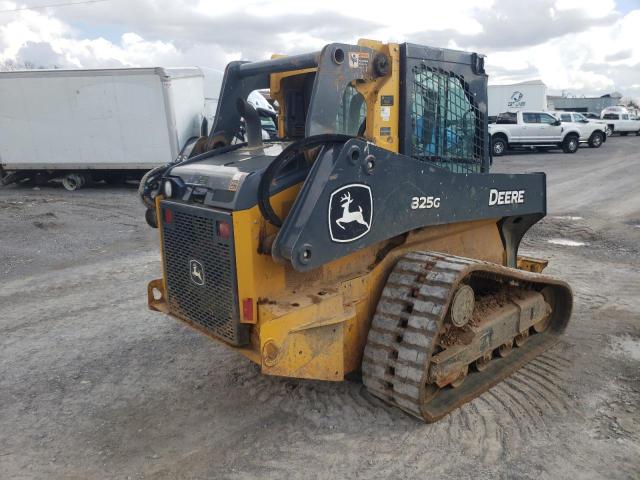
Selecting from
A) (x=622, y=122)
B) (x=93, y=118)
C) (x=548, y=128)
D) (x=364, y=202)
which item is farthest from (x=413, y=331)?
(x=622, y=122)

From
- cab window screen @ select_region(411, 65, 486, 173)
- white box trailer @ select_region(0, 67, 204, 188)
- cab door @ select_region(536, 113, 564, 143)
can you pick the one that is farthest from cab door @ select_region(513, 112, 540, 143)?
cab window screen @ select_region(411, 65, 486, 173)

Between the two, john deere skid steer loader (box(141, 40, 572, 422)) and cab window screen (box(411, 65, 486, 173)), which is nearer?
john deere skid steer loader (box(141, 40, 572, 422))

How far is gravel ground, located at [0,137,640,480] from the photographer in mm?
3299

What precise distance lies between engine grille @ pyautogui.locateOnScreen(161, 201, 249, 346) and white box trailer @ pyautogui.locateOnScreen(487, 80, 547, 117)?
98.6 ft

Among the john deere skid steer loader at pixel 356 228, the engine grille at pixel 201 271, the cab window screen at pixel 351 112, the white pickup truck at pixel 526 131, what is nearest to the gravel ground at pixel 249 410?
the john deere skid steer loader at pixel 356 228

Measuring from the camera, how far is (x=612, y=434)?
11.7ft

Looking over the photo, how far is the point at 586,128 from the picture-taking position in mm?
25500

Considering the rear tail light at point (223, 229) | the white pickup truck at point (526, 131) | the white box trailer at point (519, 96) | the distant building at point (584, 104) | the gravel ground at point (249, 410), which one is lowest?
the gravel ground at point (249, 410)

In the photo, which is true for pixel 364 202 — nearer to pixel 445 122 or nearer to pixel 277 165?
pixel 277 165

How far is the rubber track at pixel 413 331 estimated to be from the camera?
11.4 feet

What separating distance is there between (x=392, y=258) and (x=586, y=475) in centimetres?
174

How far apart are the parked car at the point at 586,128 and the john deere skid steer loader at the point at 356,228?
75.0 feet

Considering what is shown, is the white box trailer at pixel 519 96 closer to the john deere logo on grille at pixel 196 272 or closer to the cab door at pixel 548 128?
the cab door at pixel 548 128

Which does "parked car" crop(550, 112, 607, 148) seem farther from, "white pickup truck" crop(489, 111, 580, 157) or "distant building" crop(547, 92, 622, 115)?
"distant building" crop(547, 92, 622, 115)
